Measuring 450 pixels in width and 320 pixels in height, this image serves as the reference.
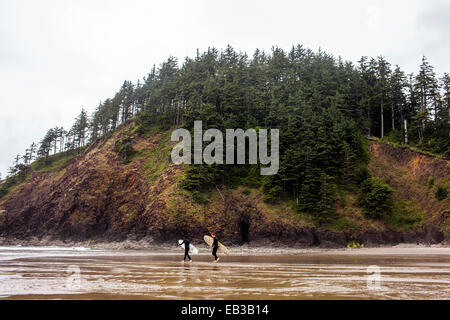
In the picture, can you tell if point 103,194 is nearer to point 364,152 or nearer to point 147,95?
point 147,95

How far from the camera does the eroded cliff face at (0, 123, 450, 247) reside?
41.5 meters

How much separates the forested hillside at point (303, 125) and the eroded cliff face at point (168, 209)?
31.6 inches

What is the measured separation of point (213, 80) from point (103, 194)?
3145 cm

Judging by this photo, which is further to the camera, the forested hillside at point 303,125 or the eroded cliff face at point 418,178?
the forested hillside at point 303,125

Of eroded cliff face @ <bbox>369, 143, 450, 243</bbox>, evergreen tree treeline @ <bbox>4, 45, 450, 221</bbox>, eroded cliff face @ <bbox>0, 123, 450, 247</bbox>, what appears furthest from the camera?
evergreen tree treeline @ <bbox>4, 45, 450, 221</bbox>

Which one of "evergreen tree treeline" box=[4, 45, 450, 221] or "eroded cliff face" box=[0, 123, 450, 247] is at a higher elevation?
"evergreen tree treeline" box=[4, 45, 450, 221]

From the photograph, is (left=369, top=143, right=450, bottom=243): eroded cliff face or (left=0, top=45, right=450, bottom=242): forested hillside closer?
(left=369, top=143, right=450, bottom=243): eroded cliff face

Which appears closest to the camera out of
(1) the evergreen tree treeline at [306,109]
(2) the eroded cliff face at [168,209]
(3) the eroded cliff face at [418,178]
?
(3) the eroded cliff face at [418,178]

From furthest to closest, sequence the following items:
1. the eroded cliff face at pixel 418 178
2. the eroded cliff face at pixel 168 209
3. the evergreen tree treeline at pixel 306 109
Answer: the evergreen tree treeline at pixel 306 109 < the eroded cliff face at pixel 168 209 < the eroded cliff face at pixel 418 178

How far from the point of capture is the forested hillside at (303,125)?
4419 centimetres

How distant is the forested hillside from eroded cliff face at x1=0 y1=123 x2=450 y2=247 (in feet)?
2.63

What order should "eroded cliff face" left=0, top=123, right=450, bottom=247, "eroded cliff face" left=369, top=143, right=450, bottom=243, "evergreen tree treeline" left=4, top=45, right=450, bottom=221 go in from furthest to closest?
"evergreen tree treeline" left=4, top=45, right=450, bottom=221, "eroded cliff face" left=0, top=123, right=450, bottom=247, "eroded cliff face" left=369, top=143, right=450, bottom=243

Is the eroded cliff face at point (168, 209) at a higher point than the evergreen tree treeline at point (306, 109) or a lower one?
lower
